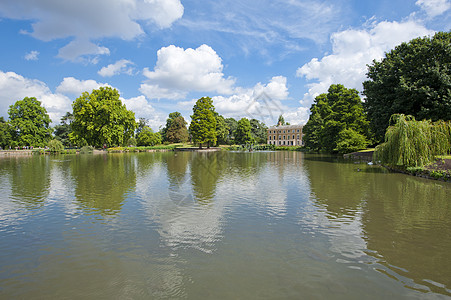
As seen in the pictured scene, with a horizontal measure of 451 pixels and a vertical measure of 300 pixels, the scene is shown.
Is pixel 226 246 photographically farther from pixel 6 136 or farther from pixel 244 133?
pixel 244 133

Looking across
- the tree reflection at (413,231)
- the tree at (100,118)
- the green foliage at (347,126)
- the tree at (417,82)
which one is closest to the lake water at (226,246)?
the tree reflection at (413,231)

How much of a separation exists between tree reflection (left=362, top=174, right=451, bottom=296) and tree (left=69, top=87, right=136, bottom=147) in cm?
5929

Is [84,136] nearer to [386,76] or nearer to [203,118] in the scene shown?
[203,118]

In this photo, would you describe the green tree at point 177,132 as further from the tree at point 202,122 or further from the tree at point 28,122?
the tree at point 28,122

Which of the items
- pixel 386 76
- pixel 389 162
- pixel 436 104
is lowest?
pixel 389 162

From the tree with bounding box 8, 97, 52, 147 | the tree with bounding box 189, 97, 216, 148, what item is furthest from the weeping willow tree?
the tree with bounding box 8, 97, 52, 147

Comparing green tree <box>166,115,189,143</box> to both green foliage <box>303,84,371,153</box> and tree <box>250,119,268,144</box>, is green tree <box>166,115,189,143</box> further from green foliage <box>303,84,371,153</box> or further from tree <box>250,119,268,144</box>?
green foliage <box>303,84,371,153</box>

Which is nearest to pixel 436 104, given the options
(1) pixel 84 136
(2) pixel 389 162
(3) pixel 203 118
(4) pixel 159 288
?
(2) pixel 389 162

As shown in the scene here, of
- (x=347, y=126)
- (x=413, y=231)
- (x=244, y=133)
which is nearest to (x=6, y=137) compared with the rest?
(x=244, y=133)

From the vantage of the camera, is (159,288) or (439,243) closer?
(159,288)

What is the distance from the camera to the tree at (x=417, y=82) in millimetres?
21509

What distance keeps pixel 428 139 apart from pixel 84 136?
66.8 metres

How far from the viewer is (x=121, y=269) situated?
5.38m

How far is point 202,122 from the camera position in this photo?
235 ft
